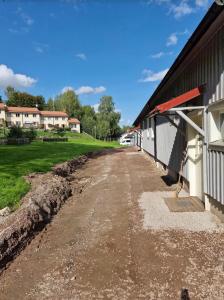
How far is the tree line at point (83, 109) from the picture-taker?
276 ft

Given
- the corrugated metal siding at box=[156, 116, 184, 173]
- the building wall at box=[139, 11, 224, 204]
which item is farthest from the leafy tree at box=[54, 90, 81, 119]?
the building wall at box=[139, 11, 224, 204]

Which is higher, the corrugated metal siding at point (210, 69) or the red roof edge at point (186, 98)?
the corrugated metal siding at point (210, 69)

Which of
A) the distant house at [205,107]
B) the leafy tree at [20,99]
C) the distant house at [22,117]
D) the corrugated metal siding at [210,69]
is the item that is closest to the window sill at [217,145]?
the distant house at [205,107]

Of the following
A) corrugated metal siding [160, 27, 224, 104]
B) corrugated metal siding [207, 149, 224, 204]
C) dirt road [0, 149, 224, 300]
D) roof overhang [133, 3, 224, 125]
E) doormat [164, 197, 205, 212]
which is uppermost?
roof overhang [133, 3, 224, 125]

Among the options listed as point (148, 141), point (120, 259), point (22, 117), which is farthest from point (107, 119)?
point (120, 259)

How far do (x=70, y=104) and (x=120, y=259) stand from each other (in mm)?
110486

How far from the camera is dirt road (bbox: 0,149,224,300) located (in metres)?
3.83

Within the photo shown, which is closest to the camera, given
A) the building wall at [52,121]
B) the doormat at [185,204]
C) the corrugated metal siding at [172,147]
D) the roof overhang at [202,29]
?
the roof overhang at [202,29]

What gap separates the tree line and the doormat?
241ft

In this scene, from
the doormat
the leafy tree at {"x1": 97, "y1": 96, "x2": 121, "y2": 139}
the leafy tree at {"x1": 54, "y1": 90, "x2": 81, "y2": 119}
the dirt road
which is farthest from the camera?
the leafy tree at {"x1": 54, "y1": 90, "x2": 81, "y2": 119}

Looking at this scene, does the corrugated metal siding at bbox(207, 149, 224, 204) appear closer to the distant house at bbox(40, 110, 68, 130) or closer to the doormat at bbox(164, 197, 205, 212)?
the doormat at bbox(164, 197, 205, 212)

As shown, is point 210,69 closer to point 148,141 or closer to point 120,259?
point 120,259

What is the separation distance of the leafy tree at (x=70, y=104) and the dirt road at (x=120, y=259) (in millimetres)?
106593

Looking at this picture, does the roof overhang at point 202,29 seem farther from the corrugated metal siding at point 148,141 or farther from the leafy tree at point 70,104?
the leafy tree at point 70,104
